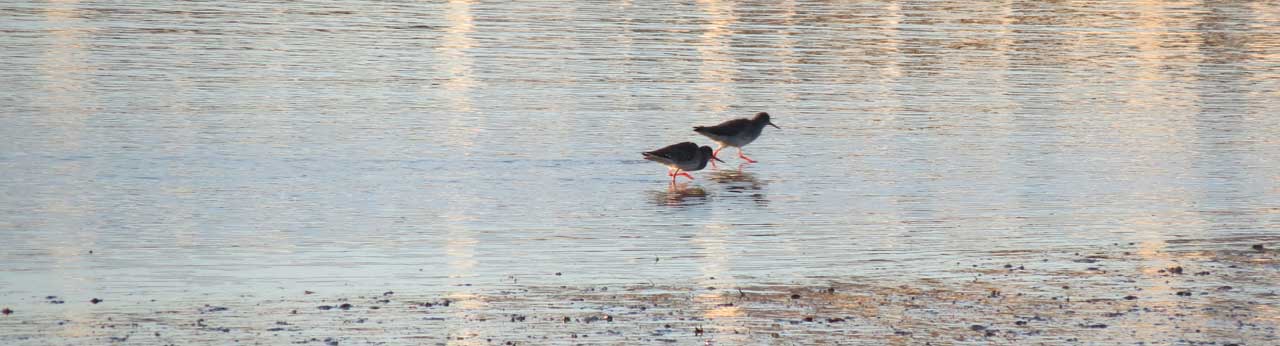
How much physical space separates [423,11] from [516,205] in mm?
26891

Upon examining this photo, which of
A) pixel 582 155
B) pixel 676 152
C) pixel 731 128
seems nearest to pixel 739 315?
pixel 676 152

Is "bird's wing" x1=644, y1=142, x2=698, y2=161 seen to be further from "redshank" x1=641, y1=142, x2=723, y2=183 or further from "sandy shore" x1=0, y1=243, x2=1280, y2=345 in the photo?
"sandy shore" x1=0, y1=243, x2=1280, y2=345

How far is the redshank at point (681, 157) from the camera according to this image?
16.6 m

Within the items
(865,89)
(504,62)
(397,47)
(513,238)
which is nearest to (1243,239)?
(513,238)

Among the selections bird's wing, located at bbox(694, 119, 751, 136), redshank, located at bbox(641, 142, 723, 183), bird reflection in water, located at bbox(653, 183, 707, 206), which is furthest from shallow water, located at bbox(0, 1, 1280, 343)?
bird's wing, located at bbox(694, 119, 751, 136)

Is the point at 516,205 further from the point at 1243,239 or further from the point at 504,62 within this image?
the point at 504,62

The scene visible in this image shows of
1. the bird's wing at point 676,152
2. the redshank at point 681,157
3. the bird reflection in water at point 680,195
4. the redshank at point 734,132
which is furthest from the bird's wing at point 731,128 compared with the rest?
the bird reflection in water at point 680,195

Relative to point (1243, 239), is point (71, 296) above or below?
above

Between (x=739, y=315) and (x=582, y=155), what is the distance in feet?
27.4

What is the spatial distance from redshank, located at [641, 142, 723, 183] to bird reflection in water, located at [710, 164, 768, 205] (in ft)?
0.96

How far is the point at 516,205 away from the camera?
14305mm

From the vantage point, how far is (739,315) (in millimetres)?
9359

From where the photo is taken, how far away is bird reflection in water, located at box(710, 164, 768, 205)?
1559 cm

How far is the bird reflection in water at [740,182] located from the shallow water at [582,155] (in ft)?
0.31
